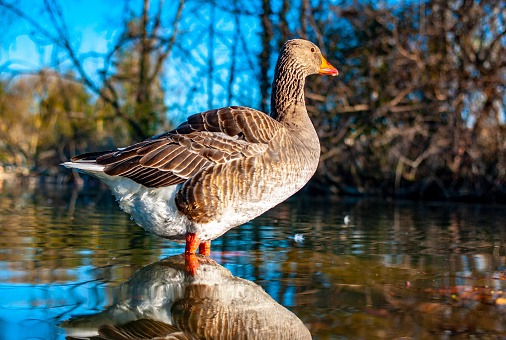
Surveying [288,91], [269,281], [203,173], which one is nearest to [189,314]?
[269,281]

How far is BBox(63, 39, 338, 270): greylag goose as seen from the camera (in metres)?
3.90

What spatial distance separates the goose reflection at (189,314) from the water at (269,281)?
12mm

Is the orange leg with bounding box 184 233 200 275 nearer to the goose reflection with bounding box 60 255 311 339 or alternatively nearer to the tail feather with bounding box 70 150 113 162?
the goose reflection with bounding box 60 255 311 339

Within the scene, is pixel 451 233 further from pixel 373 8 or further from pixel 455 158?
pixel 373 8

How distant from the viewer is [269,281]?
309cm

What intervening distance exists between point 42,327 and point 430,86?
443 inches

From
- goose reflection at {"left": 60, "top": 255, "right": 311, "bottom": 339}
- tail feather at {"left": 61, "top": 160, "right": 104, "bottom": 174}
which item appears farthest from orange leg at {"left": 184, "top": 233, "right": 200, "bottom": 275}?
tail feather at {"left": 61, "top": 160, "right": 104, "bottom": 174}

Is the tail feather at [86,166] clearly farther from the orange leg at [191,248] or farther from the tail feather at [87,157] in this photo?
the orange leg at [191,248]

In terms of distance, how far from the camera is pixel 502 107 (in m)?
11.1

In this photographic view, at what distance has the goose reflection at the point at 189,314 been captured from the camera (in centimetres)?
209

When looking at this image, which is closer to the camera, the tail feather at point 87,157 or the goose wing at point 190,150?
the goose wing at point 190,150

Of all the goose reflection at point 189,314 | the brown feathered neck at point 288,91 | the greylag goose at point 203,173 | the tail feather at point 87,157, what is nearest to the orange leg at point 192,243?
the greylag goose at point 203,173

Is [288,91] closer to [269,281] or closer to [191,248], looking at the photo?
[191,248]

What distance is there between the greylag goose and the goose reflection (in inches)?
34.2
